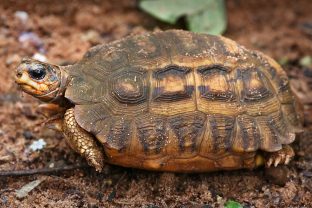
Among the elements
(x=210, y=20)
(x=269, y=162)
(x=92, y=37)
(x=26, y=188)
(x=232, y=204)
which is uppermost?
(x=210, y=20)

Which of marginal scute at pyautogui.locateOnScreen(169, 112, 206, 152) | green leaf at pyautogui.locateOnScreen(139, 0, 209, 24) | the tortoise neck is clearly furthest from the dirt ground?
the tortoise neck

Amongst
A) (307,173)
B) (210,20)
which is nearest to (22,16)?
(210,20)

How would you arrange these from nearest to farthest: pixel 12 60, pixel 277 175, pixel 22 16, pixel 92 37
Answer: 1. pixel 277 175
2. pixel 12 60
3. pixel 22 16
4. pixel 92 37

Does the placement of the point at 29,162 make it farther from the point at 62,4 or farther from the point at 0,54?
the point at 62,4

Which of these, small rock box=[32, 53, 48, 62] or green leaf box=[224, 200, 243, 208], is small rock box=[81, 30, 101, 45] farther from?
green leaf box=[224, 200, 243, 208]

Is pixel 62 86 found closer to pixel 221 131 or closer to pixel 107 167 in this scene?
pixel 107 167

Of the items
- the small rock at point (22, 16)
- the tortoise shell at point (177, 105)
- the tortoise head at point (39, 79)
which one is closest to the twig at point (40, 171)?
the tortoise shell at point (177, 105)

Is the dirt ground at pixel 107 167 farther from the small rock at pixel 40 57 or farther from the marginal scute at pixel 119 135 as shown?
the marginal scute at pixel 119 135
